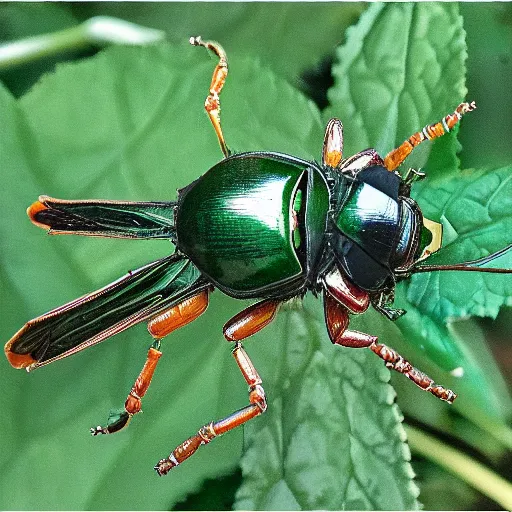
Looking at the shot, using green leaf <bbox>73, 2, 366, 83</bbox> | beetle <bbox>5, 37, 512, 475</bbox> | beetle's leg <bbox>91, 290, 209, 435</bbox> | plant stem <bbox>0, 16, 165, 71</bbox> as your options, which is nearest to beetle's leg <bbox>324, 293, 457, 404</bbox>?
beetle <bbox>5, 37, 512, 475</bbox>

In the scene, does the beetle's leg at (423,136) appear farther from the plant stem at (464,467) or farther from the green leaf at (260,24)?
the plant stem at (464,467)

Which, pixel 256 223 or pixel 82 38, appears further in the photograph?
pixel 82 38

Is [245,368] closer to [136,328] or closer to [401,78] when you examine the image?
[136,328]

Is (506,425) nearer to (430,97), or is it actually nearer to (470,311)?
(470,311)

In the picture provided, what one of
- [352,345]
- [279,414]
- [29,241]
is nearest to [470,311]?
[352,345]

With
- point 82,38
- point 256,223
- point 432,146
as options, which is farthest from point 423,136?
point 82,38

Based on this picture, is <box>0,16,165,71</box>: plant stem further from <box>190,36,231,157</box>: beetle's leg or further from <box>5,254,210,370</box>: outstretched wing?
<box>5,254,210,370</box>: outstretched wing

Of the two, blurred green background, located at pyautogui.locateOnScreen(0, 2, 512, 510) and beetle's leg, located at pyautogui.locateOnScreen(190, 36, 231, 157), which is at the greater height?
beetle's leg, located at pyautogui.locateOnScreen(190, 36, 231, 157)
